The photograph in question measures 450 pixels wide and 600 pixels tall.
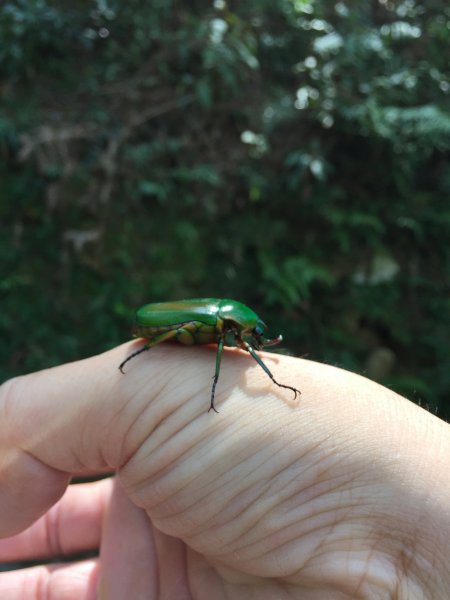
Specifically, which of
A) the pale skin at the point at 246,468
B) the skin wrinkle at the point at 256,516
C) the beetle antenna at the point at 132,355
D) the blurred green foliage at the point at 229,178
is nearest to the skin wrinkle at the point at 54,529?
the pale skin at the point at 246,468

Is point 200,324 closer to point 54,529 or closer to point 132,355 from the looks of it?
point 132,355

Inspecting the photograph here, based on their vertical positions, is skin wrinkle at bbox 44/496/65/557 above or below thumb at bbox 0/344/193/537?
below

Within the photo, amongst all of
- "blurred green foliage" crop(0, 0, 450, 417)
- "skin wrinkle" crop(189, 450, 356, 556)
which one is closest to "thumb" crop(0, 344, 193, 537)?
"skin wrinkle" crop(189, 450, 356, 556)

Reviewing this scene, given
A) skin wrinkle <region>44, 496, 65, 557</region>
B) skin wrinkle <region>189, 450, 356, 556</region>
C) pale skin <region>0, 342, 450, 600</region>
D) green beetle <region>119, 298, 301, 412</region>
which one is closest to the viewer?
pale skin <region>0, 342, 450, 600</region>

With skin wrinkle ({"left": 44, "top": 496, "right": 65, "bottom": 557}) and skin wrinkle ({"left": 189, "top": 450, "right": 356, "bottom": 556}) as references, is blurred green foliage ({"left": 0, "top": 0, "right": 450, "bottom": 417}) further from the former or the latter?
skin wrinkle ({"left": 189, "top": 450, "right": 356, "bottom": 556})

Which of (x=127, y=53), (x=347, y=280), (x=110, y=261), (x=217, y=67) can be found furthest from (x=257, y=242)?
(x=127, y=53)

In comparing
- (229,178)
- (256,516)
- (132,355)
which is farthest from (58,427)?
(229,178)
